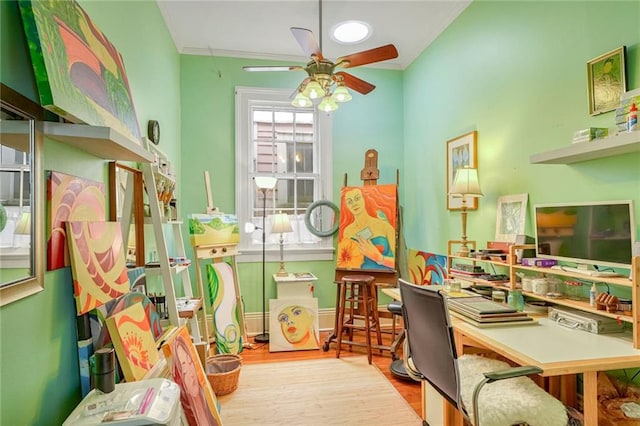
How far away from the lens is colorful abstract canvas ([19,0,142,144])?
1.17m

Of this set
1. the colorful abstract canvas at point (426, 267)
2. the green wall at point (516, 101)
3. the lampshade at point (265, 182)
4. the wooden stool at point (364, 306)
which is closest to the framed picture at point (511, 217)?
the green wall at point (516, 101)

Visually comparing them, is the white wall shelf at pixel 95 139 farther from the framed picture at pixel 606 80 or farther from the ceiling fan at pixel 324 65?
the framed picture at pixel 606 80

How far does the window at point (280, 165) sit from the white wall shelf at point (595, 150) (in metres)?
2.54

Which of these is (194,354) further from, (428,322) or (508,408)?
(508,408)

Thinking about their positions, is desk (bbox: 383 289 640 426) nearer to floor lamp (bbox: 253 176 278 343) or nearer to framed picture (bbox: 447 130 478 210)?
framed picture (bbox: 447 130 478 210)

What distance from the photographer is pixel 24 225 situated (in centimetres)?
115

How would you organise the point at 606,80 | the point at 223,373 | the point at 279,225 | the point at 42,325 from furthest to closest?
the point at 279,225 → the point at 223,373 → the point at 606,80 → the point at 42,325

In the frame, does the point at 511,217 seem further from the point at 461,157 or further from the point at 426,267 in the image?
the point at 426,267

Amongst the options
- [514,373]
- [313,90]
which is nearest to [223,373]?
[514,373]

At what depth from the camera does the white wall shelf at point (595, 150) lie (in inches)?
61.2

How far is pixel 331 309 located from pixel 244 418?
2009mm

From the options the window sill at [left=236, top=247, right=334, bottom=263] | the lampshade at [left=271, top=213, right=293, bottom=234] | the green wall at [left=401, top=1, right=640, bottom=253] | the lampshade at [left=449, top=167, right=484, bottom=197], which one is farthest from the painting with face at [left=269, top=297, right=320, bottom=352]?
the lampshade at [left=449, top=167, right=484, bottom=197]

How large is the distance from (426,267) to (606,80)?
2.36 m

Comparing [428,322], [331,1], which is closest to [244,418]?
[428,322]
